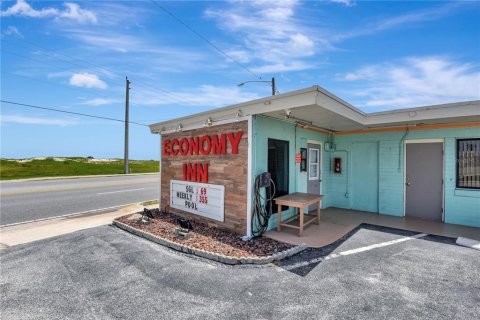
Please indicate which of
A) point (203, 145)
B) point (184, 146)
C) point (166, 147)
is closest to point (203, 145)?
point (203, 145)

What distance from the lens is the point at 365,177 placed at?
833cm

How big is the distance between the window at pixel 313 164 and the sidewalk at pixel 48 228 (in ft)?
20.9

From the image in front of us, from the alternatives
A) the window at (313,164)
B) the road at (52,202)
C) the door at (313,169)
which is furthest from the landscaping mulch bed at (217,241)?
the road at (52,202)

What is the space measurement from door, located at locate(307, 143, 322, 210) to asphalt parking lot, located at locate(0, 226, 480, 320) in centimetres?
291

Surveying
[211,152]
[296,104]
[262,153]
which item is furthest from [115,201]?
[296,104]

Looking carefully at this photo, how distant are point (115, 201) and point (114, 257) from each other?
715cm

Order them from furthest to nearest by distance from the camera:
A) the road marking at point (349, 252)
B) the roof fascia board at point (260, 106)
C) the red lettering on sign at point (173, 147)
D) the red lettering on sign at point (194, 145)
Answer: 1. the red lettering on sign at point (173, 147)
2. the red lettering on sign at point (194, 145)
3. the roof fascia board at point (260, 106)
4. the road marking at point (349, 252)

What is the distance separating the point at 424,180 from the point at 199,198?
6.63 meters

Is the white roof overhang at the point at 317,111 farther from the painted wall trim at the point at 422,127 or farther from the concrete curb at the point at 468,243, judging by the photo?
the concrete curb at the point at 468,243

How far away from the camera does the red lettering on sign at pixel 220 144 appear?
6098mm

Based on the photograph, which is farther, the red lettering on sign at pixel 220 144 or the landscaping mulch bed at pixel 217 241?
the red lettering on sign at pixel 220 144

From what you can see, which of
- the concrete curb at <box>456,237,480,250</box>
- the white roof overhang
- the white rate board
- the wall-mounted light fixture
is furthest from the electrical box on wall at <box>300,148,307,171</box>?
the concrete curb at <box>456,237,480,250</box>

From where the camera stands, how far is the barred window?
6602 millimetres

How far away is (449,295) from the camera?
11.0 feet
